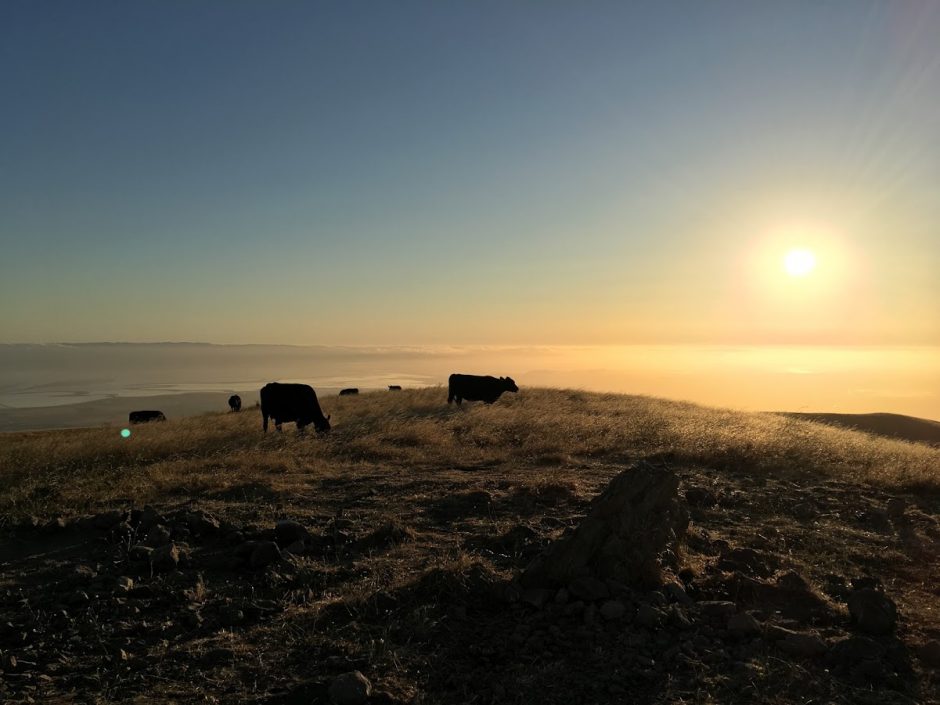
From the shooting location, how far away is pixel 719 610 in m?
5.06

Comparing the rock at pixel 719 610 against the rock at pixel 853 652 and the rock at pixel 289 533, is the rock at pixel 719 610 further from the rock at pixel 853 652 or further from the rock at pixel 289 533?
the rock at pixel 289 533

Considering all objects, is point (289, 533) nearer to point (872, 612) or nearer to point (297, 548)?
point (297, 548)

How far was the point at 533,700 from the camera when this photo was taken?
3908 millimetres

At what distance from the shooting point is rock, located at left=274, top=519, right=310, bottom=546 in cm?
680

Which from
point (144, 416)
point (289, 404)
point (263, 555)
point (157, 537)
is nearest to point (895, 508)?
point (263, 555)

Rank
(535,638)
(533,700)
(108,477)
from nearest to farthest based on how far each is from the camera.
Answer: (533,700) < (535,638) < (108,477)

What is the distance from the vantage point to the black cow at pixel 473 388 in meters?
29.2

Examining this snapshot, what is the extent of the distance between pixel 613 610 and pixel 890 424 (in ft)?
102

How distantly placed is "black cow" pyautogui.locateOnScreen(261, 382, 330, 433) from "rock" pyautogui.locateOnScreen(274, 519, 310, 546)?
13.2 m

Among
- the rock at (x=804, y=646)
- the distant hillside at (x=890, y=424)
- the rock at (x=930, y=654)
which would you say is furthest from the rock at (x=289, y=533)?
the distant hillside at (x=890, y=424)

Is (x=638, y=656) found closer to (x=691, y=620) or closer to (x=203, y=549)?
(x=691, y=620)

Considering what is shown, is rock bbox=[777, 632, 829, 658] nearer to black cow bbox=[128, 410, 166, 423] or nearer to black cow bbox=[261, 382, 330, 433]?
black cow bbox=[261, 382, 330, 433]

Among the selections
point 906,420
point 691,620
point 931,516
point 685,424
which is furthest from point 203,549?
point 906,420

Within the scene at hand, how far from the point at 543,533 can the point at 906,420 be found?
3094cm
